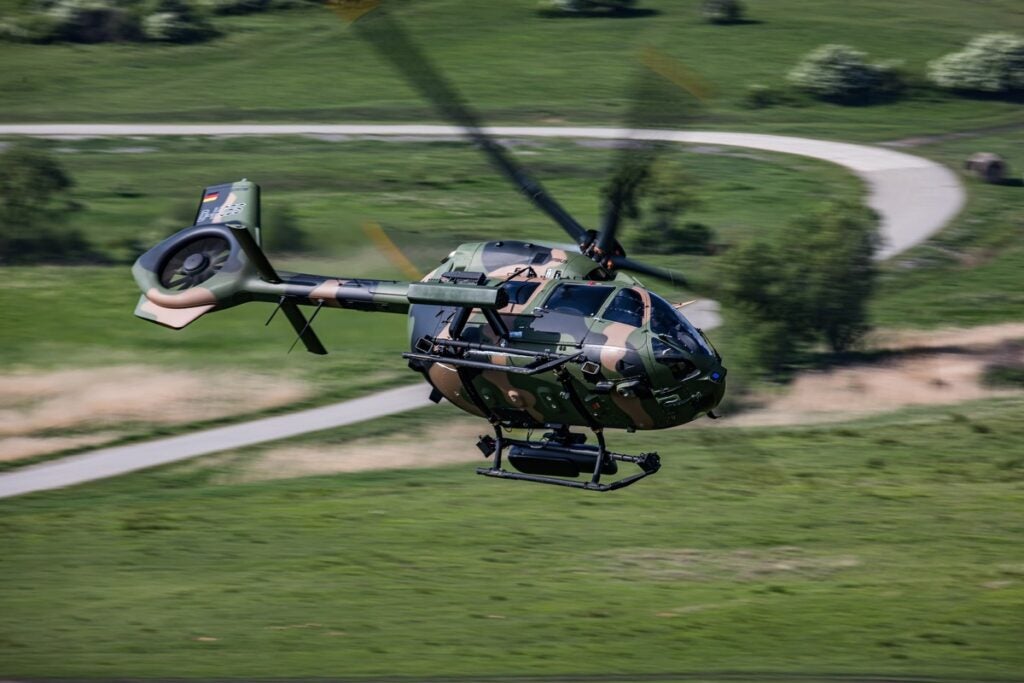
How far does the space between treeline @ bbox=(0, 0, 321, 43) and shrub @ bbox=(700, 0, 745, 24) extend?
3722 cm

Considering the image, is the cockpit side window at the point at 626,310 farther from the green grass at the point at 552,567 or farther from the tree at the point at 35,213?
the tree at the point at 35,213

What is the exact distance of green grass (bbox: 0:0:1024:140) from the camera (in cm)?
9738

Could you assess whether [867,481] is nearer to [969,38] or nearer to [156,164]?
[156,164]

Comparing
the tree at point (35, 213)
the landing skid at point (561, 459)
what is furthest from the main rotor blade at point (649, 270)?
the tree at point (35, 213)

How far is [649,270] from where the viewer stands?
32.8 metres

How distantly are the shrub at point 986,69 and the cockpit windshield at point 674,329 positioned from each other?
77047 mm

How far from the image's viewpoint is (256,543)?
4503cm

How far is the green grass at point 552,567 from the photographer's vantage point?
36.7m

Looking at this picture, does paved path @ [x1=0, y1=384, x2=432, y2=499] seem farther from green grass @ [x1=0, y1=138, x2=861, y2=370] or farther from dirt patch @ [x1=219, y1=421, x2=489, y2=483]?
green grass @ [x1=0, y1=138, x2=861, y2=370]

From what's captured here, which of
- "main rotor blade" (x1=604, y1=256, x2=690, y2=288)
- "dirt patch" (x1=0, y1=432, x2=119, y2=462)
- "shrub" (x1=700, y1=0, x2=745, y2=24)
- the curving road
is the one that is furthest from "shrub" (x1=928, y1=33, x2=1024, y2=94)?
"main rotor blade" (x1=604, y1=256, x2=690, y2=288)

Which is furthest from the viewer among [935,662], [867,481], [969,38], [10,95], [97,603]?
[969,38]

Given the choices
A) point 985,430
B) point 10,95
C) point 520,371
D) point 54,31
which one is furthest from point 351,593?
point 54,31

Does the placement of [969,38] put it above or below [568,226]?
below

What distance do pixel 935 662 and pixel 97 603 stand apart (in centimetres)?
2241
